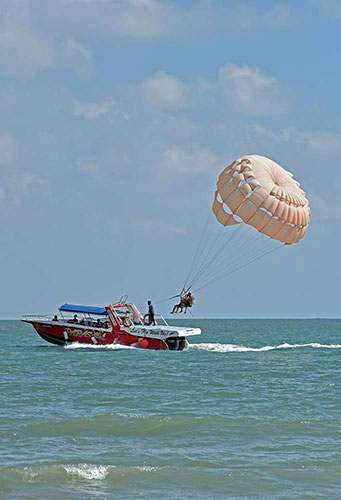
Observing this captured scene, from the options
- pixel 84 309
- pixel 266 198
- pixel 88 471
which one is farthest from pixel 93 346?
pixel 88 471

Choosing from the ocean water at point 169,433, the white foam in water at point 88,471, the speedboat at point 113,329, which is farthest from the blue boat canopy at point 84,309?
the white foam in water at point 88,471

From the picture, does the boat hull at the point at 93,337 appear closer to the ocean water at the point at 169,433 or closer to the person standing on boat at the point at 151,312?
the person standing on boat at the point at 151,312

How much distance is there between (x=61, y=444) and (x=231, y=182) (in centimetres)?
1463

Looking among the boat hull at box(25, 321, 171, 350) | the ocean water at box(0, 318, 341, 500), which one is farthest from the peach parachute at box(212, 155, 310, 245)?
the boat hull at box(25, 321, 171, 350)

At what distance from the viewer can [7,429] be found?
13.1 metres

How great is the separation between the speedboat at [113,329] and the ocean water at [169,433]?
5.77m

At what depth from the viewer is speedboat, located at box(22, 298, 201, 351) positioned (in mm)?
29344

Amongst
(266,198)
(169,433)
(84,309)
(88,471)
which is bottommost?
(88,471)

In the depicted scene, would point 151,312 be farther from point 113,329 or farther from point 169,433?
point 169,433

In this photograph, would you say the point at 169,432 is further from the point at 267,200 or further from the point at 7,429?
the point at 267,200

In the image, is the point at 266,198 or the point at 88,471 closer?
the point at 88,471

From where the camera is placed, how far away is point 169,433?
1316 cm

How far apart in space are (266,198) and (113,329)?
10.2 metres

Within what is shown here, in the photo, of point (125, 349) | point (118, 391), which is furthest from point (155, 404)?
point (125, 349)
